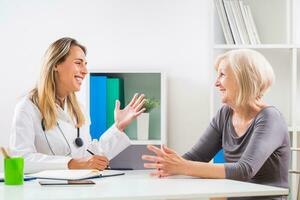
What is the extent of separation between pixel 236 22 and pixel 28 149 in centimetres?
168

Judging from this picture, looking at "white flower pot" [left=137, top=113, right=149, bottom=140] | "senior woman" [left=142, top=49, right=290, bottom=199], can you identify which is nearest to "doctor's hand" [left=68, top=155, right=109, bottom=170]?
"senior woman" [left=142, top=49, right=290, bottom=199]

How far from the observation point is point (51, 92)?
9.84ft

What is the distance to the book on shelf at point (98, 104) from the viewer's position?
3.76 m

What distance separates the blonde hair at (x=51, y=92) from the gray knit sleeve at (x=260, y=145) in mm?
972

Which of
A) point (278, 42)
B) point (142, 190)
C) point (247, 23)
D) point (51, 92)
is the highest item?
point (247, 23)

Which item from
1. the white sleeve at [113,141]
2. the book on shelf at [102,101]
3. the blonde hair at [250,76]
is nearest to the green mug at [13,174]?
the white sleeve at [113,141]

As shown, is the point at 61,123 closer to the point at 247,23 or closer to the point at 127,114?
the point at 127,114

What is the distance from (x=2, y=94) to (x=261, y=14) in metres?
1.87

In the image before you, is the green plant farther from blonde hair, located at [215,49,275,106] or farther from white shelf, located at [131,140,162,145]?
blonde hair, located at [215,49,275,106]

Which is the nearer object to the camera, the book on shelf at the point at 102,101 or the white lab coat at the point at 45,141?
the white lab coat at the point at 45,141

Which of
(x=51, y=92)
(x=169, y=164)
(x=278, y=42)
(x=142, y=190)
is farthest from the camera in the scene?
(x=278, y=42)

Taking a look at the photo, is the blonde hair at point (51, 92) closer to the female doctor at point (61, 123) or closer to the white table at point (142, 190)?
the female doctor at point (61, 123)

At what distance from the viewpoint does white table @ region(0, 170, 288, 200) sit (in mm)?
1845

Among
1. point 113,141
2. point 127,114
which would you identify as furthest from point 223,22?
point 113,141
